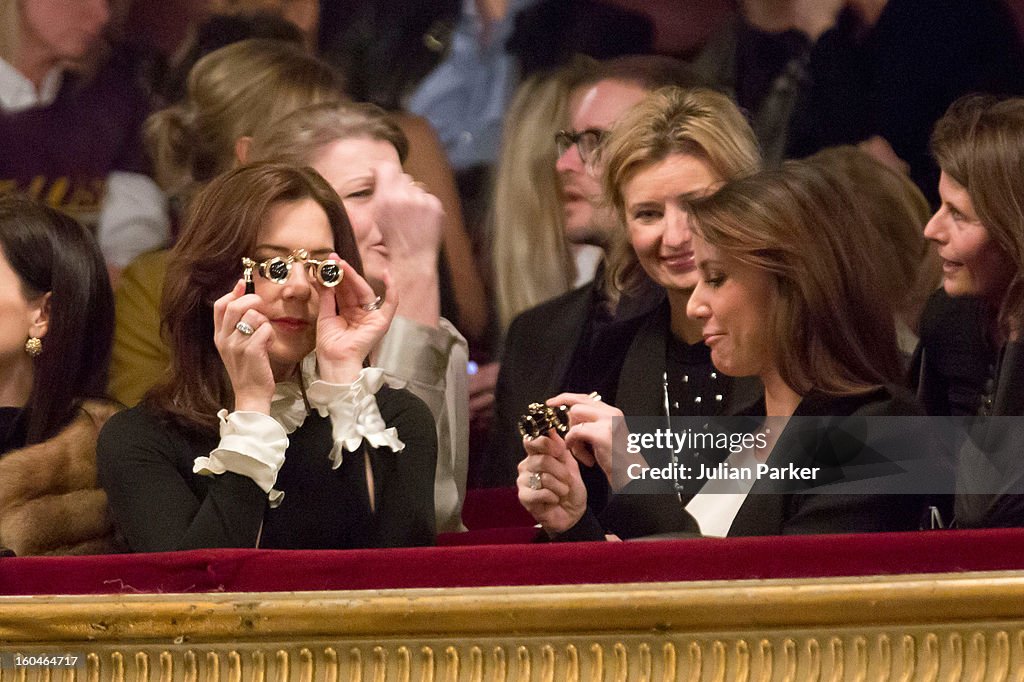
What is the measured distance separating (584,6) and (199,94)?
84cm

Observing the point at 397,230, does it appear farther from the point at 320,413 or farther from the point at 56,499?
the point at 56,499

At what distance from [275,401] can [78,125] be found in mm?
858

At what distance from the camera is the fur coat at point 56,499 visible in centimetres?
265

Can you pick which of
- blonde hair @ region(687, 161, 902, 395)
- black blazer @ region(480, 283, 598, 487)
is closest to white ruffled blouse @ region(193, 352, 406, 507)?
black blazer @ region(480, 283, 598, 487)

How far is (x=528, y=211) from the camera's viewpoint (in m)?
3.02

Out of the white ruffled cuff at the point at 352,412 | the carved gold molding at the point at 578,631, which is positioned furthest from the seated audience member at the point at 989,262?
the white ruffled cuff at the point at 352,412

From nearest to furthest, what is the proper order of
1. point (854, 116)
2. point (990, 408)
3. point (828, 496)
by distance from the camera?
point (828, 496) → point (990, 408) → point (854, 116)

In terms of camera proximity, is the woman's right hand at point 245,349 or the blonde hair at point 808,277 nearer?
the woman's right hand at point 245,349

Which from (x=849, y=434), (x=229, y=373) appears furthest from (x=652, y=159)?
(x=229, y=373)

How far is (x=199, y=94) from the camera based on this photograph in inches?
120

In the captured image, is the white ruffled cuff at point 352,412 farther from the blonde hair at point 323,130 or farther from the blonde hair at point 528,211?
the blonde hair at point 323,130

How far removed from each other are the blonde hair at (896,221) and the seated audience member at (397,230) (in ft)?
2.66

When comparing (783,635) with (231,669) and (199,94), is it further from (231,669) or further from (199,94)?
(199,94)

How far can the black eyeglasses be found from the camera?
2.98m
